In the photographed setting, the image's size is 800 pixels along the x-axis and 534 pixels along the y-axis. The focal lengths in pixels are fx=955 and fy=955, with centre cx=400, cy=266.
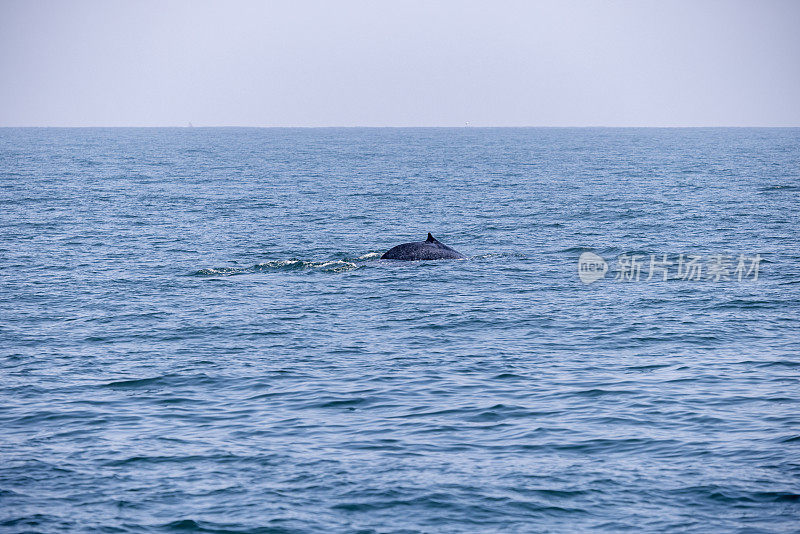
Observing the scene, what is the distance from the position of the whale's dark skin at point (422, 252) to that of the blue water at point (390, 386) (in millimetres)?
715

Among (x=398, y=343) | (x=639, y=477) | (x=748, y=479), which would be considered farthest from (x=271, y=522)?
(x=398, y=343)

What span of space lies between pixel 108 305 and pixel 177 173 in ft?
285

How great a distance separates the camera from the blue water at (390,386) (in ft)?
54.6

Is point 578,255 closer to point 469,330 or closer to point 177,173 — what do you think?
point 469,330

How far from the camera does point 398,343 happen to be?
2802 cm
